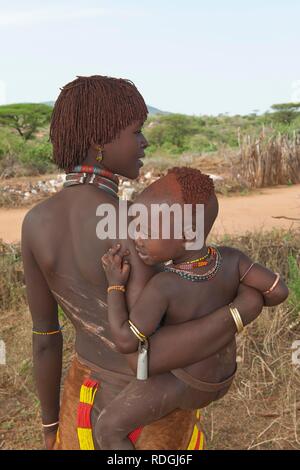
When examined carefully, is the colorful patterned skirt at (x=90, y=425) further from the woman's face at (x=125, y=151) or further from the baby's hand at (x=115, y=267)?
the woman's face at (x=125, y=151)

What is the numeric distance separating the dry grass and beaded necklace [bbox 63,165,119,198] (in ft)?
5.87

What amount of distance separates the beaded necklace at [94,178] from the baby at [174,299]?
6.0 inches

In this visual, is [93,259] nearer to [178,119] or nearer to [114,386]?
[114,386]

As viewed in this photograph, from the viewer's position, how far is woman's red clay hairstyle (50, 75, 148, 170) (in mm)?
1476

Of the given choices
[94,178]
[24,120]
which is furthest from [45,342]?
[24,120]

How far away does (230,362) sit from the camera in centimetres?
151

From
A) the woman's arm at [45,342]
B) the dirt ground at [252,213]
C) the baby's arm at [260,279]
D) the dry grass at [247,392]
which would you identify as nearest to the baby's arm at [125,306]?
the baby's arm at [260,279]

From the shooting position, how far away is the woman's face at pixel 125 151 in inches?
58.9

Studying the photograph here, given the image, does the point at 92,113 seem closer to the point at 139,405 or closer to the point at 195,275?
the point at 195,275

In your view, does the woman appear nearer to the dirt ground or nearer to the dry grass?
the dry grass

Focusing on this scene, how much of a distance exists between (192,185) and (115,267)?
0.26m

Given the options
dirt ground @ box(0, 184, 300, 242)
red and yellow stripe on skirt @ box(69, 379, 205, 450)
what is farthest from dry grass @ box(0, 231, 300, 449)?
dirt ground @ box(0, 184, 300, 242)

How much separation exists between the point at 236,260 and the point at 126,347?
35 cm
